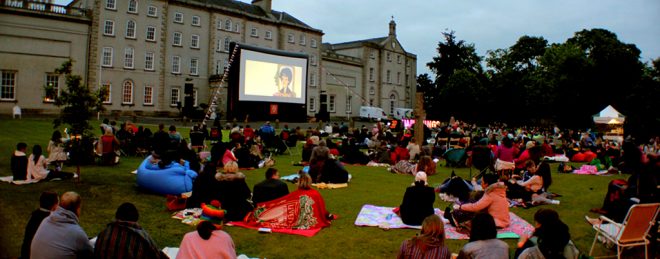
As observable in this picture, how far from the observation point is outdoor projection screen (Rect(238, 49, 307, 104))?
111ft

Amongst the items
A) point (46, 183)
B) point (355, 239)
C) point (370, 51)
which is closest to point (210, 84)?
point (370, 51)

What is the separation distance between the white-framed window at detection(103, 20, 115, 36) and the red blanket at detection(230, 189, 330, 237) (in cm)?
3590

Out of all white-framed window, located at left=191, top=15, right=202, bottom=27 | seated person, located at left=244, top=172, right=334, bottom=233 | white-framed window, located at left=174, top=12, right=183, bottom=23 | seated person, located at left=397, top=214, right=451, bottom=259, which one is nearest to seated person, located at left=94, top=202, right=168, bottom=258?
seated person, located at left=397, top=214, right=451, bottom=259

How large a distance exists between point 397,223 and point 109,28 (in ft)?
123

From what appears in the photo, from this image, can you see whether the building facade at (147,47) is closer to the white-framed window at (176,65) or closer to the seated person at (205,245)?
the white-framed window at (176,65)

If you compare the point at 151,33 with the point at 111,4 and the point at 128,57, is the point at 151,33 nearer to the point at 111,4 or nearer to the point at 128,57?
the point at 128,57

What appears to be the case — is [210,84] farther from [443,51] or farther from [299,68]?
[443,51]

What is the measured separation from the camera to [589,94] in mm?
41062

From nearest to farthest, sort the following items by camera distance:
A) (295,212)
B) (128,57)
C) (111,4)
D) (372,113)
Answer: (295,212), (111,4), (128,57), (372,113)

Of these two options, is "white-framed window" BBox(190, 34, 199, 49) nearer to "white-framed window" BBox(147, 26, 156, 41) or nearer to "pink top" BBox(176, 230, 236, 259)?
"white-framed window" BBox(147, 26, 156, 41)

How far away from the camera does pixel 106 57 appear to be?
38.2 m

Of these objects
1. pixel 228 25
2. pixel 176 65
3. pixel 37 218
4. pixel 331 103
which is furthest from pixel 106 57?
pixel 37 218

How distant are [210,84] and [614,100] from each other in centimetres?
3746

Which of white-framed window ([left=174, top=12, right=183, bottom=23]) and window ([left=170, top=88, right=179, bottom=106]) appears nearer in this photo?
white-framed window ([left=174, top=12, right=183, bottom=23])
